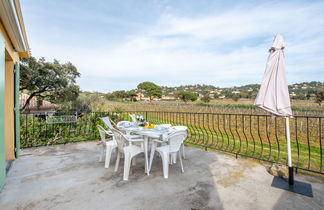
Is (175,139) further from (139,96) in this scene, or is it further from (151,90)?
(139,96)

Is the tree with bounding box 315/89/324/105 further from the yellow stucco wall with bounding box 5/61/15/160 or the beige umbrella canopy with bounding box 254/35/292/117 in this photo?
the yellow stucco wall with bounding box 5/61/15/160

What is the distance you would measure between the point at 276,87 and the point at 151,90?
5177 cm

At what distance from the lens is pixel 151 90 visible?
5362 centimetres

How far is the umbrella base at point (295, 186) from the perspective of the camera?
2.17 m

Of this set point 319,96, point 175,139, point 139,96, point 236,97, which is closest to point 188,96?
point 236,97

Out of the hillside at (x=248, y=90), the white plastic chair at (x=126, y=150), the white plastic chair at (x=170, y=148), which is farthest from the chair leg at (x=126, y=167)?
the hillside at (x=248, y=90)

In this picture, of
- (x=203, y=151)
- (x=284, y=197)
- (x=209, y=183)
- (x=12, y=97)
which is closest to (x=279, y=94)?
(x=284, y=197)

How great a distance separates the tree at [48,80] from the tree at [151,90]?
39.5 meters

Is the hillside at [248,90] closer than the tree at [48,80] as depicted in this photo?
No

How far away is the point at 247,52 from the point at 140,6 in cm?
807

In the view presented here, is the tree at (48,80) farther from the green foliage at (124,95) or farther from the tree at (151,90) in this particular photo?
the tree at (151,90)

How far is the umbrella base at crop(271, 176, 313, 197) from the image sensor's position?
2.17 meters

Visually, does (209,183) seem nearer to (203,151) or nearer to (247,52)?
(203,151)

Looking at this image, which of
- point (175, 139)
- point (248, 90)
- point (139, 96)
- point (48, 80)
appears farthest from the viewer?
point (139, 96)
